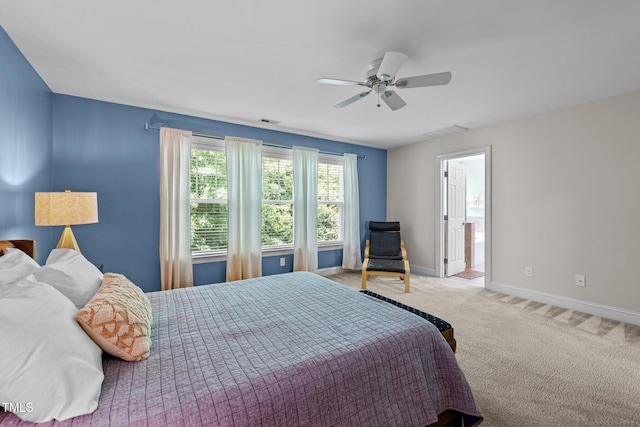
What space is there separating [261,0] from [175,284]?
3.17 m

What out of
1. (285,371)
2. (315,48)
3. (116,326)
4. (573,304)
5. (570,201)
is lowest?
(573,304)

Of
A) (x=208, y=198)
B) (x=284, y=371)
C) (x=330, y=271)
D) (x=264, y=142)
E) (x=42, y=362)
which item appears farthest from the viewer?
(x=330, y=271)

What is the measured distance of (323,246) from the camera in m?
4.98

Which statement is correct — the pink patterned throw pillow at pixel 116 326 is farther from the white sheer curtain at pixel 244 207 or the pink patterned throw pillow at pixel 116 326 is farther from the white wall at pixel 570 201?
the white wall at pixel 570 201

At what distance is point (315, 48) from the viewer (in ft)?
7.10

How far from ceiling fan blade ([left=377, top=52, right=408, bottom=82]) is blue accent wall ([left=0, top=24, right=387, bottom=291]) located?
2.48 m

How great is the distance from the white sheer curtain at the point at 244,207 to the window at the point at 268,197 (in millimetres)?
163

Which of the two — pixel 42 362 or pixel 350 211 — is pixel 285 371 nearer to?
pixel 42 362

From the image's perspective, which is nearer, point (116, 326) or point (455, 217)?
point (116, 326)

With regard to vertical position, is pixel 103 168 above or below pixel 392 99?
below

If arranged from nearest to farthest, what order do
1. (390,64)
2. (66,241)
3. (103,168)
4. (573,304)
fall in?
(390,64), (66,241), (103,168), (573,304)

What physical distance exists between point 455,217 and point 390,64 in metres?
3.77

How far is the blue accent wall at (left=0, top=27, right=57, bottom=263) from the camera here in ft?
6.48

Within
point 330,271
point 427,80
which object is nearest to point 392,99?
point 427,80
